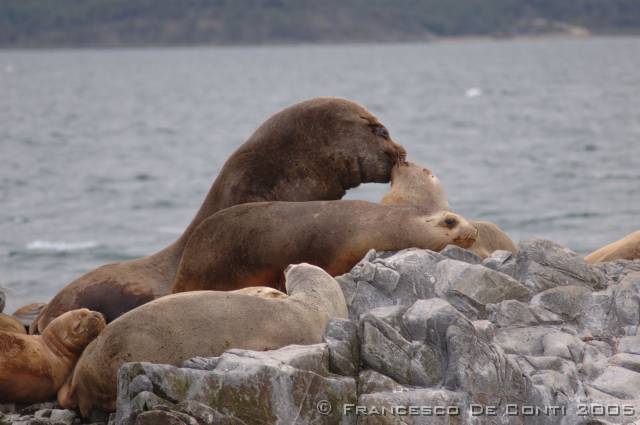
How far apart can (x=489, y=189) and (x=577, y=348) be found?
70.1ft

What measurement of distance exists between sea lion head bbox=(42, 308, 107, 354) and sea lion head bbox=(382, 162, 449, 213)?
84.7 inches

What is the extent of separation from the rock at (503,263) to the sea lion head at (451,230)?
1.25 ft

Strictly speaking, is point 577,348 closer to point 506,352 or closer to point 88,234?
point 506,352

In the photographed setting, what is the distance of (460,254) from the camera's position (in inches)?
263

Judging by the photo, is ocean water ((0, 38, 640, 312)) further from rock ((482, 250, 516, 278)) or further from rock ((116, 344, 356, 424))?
rock ((116, 344, 356, 424))

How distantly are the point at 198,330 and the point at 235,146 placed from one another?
1473 inches

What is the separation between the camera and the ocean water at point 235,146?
2044cm

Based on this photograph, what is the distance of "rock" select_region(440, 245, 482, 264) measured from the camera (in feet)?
21.7

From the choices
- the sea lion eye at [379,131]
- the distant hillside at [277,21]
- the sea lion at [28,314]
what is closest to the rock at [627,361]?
the sea lion eye at [379,131]

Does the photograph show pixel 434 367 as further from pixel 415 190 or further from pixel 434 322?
pixel 415 190

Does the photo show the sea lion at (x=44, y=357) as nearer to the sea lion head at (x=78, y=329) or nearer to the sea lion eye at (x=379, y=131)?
the sea lion head at (x=78, y=329)

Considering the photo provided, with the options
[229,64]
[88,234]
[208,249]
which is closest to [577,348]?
[208,249]

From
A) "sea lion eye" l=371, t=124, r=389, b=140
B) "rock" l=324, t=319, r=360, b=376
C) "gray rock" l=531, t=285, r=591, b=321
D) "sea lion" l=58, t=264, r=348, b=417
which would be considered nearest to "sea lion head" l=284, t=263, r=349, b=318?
"sea lion" l=58, t=264, r=348, b=417

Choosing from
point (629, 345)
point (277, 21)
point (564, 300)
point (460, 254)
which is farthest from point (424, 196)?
point (277, 21)
